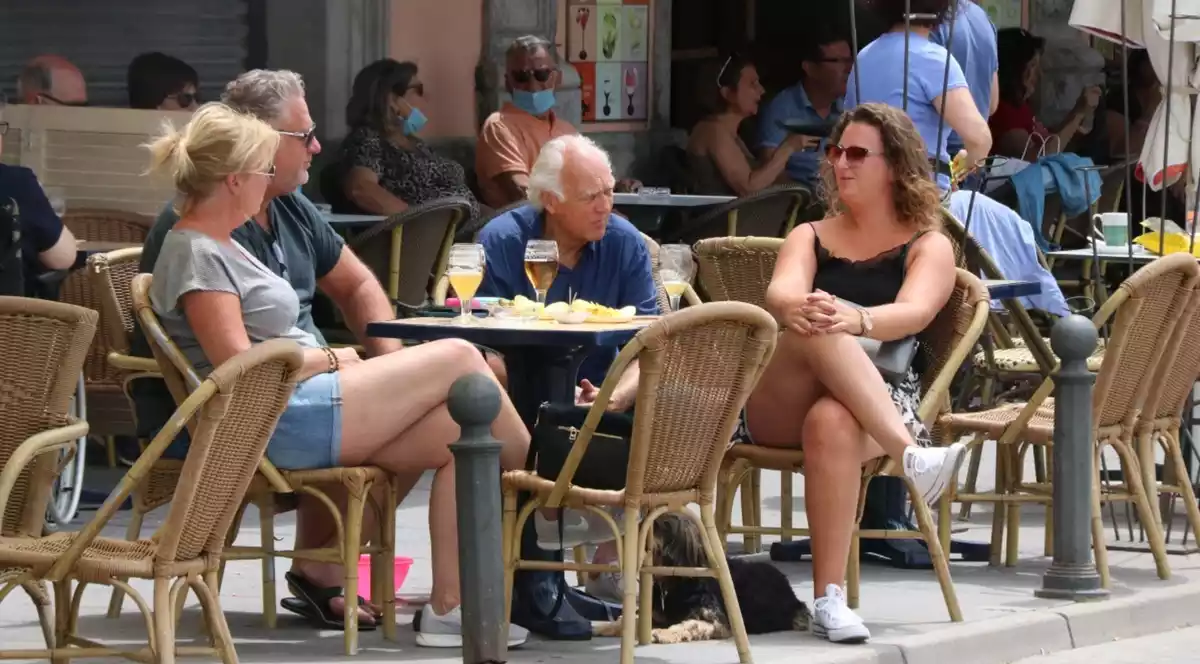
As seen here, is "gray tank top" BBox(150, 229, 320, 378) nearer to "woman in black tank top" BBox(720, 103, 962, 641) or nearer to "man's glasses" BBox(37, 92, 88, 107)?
"woman in black tank top" BBox(720, 103, 962, 641)

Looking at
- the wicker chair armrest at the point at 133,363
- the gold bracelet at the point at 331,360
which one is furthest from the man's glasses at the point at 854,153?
the wicker chair armrest at the point at 133,363

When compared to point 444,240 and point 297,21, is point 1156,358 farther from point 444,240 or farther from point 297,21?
point 297,21

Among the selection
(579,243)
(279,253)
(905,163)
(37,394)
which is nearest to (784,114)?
(905,163)

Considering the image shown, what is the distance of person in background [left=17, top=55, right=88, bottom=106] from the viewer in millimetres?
10547

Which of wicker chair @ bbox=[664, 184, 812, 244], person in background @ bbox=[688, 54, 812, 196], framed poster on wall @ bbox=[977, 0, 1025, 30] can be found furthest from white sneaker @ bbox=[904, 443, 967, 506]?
framed poster on wall @ bbox=[977, 0, 1025, 30]

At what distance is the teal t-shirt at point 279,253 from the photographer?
21.4 feet

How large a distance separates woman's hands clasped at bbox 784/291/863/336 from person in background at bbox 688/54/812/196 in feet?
21.3

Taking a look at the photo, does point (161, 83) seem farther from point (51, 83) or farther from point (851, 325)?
point (851, 325)

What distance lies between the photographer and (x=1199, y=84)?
934 centimetres

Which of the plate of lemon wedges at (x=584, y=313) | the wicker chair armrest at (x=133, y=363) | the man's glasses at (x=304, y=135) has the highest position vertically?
the man's glasses at (x=304, y=135)

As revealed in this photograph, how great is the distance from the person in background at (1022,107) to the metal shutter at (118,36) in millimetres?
4879

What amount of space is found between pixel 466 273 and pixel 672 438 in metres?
0.81

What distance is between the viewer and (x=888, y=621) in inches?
272

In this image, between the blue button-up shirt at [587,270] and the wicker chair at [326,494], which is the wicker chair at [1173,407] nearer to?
the blue button-up shirt at [587,270]
